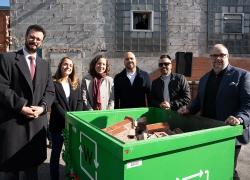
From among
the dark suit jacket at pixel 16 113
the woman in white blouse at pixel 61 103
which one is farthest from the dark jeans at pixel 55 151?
the dark suit jacket at pixel 16 113

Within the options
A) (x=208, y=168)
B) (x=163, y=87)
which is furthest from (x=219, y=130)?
(x=163, y=87)

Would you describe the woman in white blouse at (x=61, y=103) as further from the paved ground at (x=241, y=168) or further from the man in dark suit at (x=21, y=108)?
the paved ground at (x=241, y=168)

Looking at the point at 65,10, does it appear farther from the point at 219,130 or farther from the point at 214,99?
the point at 219,130

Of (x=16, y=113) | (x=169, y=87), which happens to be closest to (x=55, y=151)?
(x=16, y=113)

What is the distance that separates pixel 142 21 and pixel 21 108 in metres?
7.74

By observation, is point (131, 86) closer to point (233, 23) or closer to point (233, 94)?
point (233, 94)

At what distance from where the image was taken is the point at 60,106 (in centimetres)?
348

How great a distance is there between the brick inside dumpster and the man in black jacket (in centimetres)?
100

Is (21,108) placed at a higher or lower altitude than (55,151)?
higher

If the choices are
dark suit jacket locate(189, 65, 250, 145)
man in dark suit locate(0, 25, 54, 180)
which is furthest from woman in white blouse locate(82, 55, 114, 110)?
dark suit jacket locate(189, 65, 250, 145)

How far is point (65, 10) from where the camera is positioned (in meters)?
9.23

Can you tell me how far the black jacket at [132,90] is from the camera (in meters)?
3.91

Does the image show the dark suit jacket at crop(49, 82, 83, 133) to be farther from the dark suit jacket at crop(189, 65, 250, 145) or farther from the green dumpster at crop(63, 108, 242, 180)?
the dark suit jacket at crop(189, 65, 250, 145)

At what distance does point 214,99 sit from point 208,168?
0.95 m
